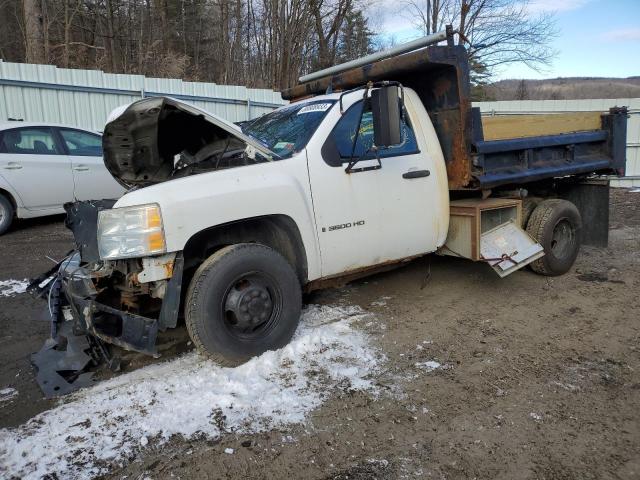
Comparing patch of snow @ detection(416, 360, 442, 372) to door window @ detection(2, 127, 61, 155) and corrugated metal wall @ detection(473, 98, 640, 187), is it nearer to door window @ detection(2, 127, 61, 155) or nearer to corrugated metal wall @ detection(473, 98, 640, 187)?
door window @ detection(2, 127, 61, 155)

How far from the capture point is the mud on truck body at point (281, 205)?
11.0 feet

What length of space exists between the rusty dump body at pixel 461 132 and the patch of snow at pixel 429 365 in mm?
1845

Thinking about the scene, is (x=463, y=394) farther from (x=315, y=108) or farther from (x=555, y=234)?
(x=555, y=234)

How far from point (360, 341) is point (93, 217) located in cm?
221

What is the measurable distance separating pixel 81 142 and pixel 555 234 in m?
7.50

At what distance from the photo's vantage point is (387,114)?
12.6ft

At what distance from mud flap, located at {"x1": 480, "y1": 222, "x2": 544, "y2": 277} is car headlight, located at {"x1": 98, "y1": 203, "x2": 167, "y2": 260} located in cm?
310

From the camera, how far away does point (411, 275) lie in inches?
228

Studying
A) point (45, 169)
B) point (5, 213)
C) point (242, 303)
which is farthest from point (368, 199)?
point (5, 213)

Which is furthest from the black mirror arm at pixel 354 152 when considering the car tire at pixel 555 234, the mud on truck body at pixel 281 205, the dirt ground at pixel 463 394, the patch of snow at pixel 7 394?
the patch of snow at pixel 7 394

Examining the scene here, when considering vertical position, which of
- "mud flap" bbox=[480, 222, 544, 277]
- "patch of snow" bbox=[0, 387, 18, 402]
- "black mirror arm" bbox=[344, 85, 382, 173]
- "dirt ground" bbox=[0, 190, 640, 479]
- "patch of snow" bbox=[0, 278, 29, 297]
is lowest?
"dirt ground" bbox=[0, 190, 640, 479]

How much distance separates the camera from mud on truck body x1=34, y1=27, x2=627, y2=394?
3.35 metres

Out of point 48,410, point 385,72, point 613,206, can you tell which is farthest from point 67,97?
point 613,206

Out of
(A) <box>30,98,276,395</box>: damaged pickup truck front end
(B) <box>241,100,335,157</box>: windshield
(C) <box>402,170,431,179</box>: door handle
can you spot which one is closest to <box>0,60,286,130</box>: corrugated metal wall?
(A) <box>30,98,276,395</box>: damaged pickup truck front end
